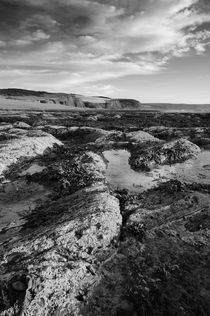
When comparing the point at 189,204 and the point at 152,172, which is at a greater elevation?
the point at 189,204

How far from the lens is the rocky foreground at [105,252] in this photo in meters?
6.57

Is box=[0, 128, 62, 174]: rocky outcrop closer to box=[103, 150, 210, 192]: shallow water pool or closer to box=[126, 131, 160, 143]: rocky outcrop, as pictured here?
box=[103, 150, 210, 192]: shallow water pool

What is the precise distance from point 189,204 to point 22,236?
21.9 feet

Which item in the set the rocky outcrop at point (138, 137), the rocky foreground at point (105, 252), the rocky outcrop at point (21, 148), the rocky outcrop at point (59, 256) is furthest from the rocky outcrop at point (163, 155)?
the rocky outcrop at point (59, 256)

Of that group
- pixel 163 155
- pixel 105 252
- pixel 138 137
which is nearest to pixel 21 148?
pixel 163 155

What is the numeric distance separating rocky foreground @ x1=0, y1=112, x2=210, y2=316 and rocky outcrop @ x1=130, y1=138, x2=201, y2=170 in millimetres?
5683

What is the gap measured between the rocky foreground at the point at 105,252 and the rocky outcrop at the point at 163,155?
568 cm

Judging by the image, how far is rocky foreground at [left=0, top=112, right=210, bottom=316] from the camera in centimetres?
657

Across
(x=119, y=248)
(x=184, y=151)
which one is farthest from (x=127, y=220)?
(x=184, y=151)

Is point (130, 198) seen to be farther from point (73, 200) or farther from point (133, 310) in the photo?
point (133, 310)

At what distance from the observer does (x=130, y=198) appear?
12516mm

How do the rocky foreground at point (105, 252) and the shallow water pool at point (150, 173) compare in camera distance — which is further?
the shallow water pool at point (150, 173)

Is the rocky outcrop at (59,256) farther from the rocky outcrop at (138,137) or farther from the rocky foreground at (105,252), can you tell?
the rocky outcrop at (138,137)

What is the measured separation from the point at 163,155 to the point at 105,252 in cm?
1398
